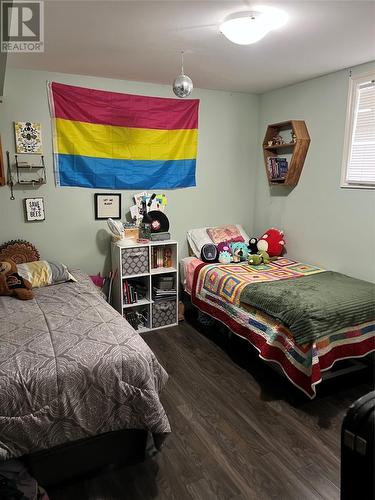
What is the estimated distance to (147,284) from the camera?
3578 mm

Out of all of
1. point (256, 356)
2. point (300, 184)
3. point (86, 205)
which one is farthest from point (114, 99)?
point (256, 356)

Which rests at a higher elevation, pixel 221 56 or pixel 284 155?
pixel 221 56

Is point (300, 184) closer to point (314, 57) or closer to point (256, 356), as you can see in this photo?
point (314, 57)

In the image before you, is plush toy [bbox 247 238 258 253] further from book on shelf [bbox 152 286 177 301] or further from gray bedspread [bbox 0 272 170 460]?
gray bedspread [bbox 0 272 170 460]

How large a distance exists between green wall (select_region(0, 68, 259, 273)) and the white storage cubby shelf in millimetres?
364

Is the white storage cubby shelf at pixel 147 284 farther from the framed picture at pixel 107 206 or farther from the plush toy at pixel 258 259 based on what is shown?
the plush toy at pixel 258 259

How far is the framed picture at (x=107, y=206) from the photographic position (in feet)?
11.5

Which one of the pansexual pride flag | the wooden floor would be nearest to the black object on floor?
the wooden floor

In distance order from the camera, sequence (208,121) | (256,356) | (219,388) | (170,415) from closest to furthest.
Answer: (170,415) < (219,388) < (256,356) < (208,121)

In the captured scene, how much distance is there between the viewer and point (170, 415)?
231 centimetres

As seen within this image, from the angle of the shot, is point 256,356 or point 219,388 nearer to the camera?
point 219,388

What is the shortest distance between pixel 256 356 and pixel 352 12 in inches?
99.3

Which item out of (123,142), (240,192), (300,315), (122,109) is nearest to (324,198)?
(240,192)

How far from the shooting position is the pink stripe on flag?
3.20m
